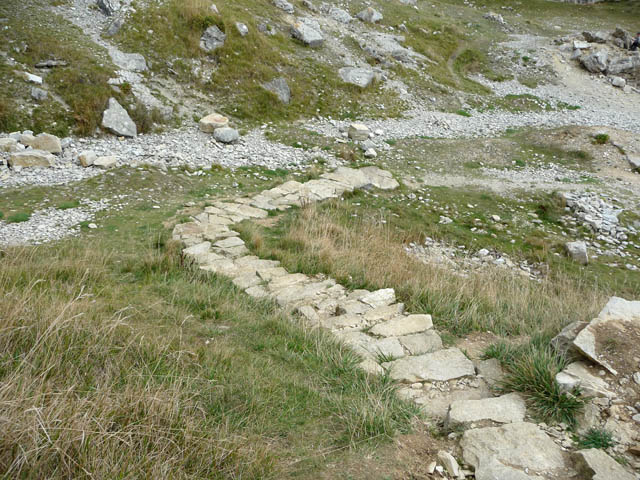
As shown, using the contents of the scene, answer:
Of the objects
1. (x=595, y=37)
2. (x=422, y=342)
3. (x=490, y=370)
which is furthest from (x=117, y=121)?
(x=595, y=37)

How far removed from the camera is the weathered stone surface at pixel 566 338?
4.89 m

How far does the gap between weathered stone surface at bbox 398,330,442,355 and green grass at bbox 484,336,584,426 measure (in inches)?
31.4

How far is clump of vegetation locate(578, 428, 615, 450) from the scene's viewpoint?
3.74 metres

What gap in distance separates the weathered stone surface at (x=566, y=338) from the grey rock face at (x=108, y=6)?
2170 centimetres

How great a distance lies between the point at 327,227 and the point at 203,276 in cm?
354

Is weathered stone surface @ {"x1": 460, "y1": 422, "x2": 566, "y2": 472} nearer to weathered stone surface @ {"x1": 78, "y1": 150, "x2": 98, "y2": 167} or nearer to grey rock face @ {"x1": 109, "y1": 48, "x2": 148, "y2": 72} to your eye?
weathered stone surface @ {"x1": 78, "y1": 150, "x2": 98, "y2": 167}

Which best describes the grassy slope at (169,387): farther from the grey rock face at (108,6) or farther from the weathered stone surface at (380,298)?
the grey rock face at (108,6)

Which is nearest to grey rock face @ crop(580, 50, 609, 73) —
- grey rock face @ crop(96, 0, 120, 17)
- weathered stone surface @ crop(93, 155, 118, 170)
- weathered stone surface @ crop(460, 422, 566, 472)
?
grey rock face @ crop(96, 0, 120, 17)

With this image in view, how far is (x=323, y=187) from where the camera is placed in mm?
13281

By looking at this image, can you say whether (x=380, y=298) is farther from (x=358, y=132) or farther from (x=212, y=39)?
(x=212, y=39)

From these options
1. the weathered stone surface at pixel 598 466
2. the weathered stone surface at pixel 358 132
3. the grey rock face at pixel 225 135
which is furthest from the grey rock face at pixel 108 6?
the weathered stone surface at pixel 598 466

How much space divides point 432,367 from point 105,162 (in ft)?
Answer: 37.3

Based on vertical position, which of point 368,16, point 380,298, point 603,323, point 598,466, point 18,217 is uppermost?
point 368,16

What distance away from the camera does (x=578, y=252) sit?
1147 centimetres
